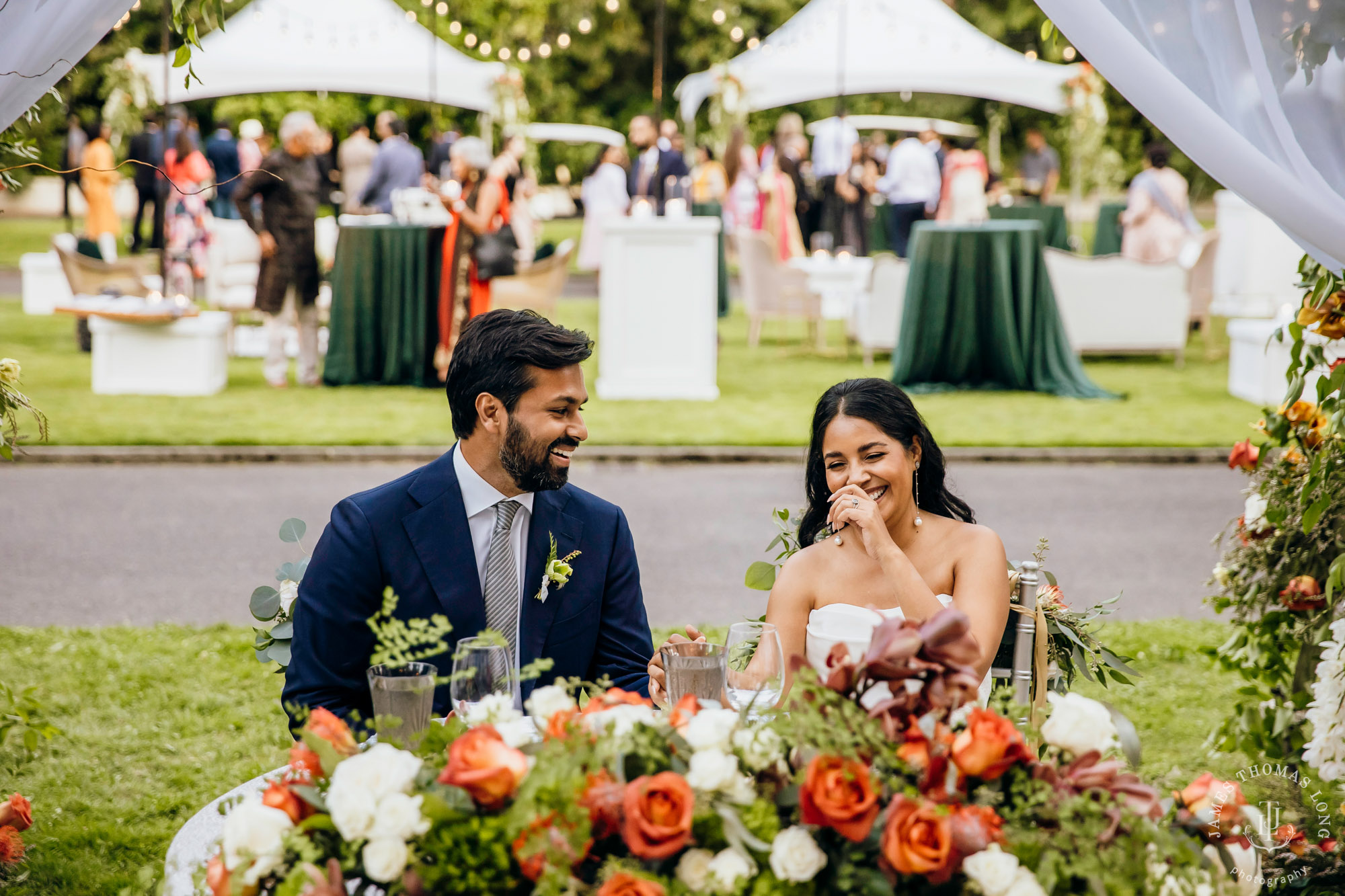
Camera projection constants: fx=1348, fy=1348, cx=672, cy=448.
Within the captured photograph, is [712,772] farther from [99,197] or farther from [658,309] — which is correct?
[99,197]

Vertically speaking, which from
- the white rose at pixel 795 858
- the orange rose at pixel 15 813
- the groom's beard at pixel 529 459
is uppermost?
the groom's beard at pixel 529 459

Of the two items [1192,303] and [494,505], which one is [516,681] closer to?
[494,505]

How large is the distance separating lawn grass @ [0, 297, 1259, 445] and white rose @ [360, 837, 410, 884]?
293 inches

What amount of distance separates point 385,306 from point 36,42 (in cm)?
836

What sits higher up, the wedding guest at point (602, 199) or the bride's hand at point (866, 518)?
the wedding guest at point (602, 199)

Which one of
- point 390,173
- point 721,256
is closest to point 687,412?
point 721,256

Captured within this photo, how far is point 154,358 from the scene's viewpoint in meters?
10.7

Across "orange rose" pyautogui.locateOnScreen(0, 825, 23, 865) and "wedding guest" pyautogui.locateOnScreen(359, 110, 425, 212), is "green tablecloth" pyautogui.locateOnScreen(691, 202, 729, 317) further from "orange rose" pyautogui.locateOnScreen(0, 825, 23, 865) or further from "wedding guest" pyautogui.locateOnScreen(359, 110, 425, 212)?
"orange rose" pyautogui.locateOnScreen(0, 825, 23, 865)

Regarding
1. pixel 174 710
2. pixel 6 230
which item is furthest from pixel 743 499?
pixel 6 230

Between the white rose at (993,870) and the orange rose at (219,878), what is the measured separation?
838mm

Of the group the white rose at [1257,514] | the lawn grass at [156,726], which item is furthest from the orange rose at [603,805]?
the white rose at [1257,514]

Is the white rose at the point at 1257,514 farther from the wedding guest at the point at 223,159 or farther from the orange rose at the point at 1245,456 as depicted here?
the wedding guest at the point at 223,159

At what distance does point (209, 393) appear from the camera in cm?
1068

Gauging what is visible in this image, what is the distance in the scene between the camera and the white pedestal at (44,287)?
50.6 feet
